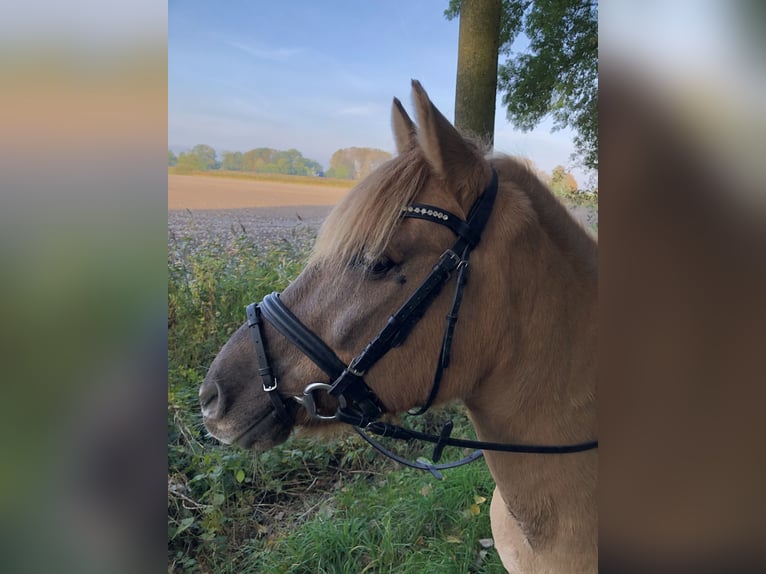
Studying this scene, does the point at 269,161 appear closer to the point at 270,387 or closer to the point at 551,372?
the point at 270,387

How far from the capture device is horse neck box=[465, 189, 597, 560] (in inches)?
59.7

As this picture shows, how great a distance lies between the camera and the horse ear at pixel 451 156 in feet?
4.75

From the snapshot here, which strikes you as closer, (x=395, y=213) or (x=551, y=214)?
(x=395, y=213)

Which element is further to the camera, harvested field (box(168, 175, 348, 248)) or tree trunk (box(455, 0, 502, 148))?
harvested field (box(168, 175, 348, 248))

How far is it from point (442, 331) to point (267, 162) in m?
3.74

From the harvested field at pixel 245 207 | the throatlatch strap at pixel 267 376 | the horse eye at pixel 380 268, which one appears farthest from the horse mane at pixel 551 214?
the harvested field at pixel 245 207

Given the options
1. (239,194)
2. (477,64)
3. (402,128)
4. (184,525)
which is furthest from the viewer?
(239,194)

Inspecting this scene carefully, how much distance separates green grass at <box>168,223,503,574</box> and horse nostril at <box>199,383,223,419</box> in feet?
3.38

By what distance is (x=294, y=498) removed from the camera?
3.55 m

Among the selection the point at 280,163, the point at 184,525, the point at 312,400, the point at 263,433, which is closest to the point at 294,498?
the point at 184,525

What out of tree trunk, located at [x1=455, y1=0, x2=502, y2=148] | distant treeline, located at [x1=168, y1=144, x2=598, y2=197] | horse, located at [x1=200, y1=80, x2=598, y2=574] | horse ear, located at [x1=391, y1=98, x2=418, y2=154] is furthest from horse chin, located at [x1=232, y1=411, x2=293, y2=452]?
tree trunk, located at [x1=455, y1=0, x2=502, y2=148]

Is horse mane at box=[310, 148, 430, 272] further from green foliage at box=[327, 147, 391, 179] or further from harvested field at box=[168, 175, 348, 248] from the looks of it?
harvested field at box=[168, 175, 348, 248]
